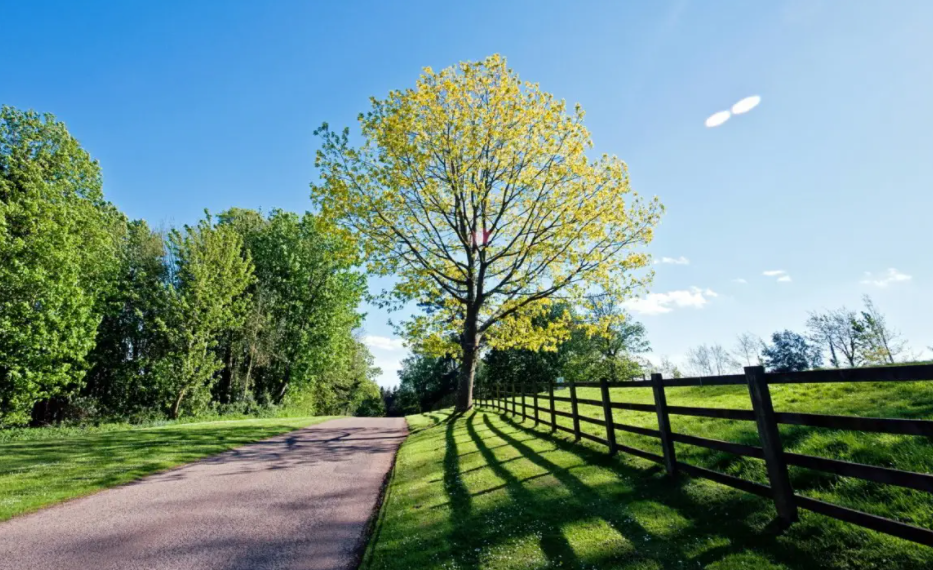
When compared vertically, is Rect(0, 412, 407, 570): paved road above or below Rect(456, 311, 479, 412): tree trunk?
below

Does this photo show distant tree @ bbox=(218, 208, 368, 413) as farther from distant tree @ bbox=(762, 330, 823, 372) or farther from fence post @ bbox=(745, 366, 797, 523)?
distant tree @ bbox=(762, 330, 823, 372)

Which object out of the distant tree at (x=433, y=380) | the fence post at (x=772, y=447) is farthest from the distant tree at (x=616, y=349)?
the fence post at (x=772, y=447)

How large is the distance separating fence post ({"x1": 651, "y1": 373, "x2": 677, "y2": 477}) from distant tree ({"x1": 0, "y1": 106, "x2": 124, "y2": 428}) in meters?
26.6

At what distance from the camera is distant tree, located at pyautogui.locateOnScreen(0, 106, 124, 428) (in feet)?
63.4

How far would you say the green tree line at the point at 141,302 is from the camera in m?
20.1

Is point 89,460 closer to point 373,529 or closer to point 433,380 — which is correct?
point 373,529

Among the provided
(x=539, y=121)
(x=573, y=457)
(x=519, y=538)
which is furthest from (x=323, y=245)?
(x=519, y=538)

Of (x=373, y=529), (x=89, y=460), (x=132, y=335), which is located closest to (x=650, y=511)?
(x=373, y=529)

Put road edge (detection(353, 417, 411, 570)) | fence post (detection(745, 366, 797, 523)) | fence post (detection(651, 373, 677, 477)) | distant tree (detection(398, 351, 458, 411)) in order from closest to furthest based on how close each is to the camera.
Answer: fence post (detection(745, 366, 797, 523)), road edge (detection(353, 417, 411, 570)), fence post (detection(651, 373, 677, 477)), distant tree (detection(398, 351, 458, 411))

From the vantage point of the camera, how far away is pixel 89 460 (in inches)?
428

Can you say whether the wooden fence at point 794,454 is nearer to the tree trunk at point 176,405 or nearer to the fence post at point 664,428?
the fence post at point 664,428

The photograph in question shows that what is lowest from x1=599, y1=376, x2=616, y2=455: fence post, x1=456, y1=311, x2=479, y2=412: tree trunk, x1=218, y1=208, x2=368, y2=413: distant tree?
x1=599, y1=376, x2=616, y2=455: fence post

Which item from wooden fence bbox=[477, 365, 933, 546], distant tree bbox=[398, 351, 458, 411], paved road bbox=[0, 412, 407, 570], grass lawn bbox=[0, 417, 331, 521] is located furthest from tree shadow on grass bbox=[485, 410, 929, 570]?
distant tree bbox=[398, 351, 458, 411]

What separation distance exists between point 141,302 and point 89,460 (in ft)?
70.5
